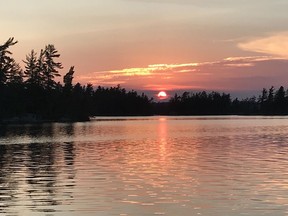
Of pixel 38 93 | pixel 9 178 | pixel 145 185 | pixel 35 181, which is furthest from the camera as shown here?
pixel 38 93

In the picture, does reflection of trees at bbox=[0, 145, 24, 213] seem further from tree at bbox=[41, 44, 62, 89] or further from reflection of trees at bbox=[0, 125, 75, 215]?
tree at bbox=[41, 44, 62, 89]

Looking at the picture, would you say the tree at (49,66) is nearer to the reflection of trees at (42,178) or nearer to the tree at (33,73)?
the tree at (33,73)

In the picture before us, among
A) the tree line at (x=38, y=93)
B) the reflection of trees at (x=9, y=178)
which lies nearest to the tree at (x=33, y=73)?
the tree line at (x=38, y=93)

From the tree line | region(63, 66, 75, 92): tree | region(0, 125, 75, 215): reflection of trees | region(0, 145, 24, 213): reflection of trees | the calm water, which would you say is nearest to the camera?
the calm water

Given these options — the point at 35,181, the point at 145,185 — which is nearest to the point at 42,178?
the point at 35,181

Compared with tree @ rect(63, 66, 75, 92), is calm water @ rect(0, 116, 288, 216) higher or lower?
lower

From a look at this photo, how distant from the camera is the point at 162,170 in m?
29.3

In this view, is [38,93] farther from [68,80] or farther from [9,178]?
[9,178]

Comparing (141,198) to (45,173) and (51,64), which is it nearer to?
(45,173)

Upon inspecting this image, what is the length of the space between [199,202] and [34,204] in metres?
5.46

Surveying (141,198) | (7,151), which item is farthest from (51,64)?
(141,198)

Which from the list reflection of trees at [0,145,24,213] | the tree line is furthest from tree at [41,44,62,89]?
reflection of trees at [0,145,24,213]

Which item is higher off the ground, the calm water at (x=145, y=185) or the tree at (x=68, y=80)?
the tree at (x=68, y=80)

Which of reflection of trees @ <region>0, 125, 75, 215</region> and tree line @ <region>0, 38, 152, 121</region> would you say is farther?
tree line @ <region>0, 38, 152, 121</region>
